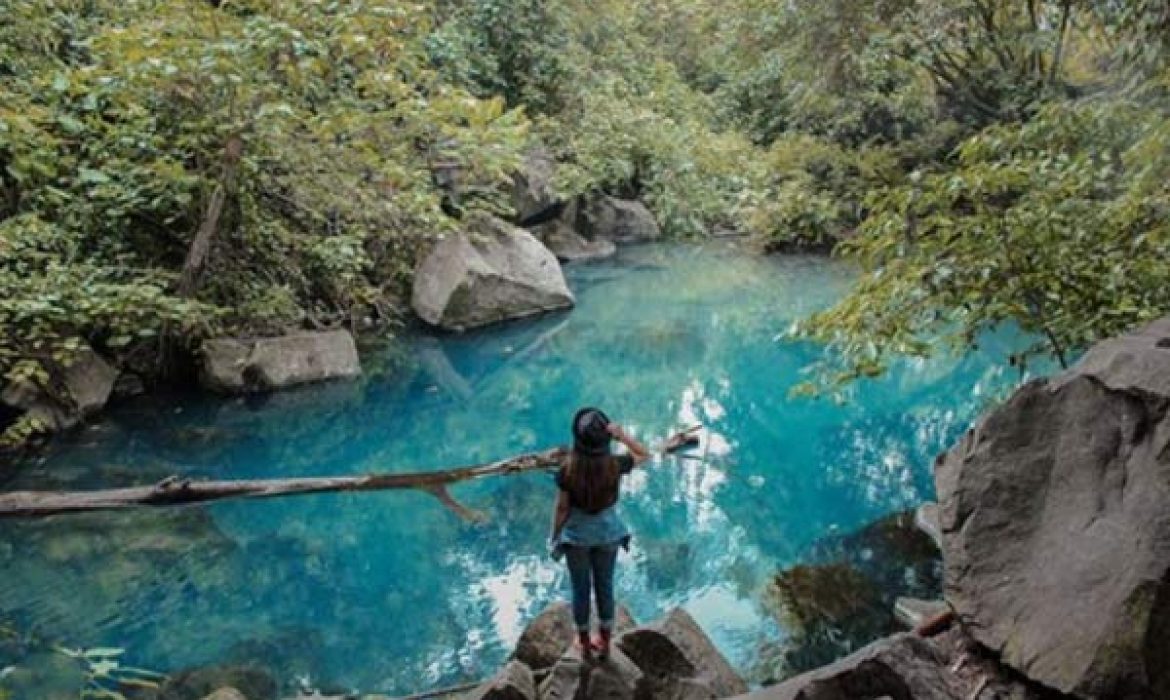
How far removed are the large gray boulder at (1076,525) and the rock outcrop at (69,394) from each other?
674 cm

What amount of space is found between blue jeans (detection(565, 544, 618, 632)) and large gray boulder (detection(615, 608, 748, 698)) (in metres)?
0.18

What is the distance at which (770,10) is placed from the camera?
930cm

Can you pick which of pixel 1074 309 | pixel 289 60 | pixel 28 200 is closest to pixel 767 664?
pixel 1074 309

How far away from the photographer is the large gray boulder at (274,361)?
8.41 m

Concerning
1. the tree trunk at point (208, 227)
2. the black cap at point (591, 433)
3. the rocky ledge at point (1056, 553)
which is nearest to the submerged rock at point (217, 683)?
the black cap at point (591, 433)

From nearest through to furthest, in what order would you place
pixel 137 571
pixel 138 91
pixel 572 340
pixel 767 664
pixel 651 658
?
pixel 651 658, pixel 767 664, pixel 137 571, pixel 138 91, pixel 572 340

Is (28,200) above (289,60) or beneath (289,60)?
beneath

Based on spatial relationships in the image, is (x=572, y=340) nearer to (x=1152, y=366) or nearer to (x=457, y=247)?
(x=457, y=247)

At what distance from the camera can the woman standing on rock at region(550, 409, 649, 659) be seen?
3.18m

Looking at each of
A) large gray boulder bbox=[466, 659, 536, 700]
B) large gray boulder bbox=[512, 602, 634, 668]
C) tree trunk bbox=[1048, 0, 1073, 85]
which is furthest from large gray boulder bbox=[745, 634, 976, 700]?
tree trunk bbox=[1048, 0, 1073, 85]

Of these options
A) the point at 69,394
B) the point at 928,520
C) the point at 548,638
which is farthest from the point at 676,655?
the point at 69,394

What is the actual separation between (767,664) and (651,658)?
129 centimetres

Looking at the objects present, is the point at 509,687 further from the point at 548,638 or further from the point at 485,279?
the point at 485,279

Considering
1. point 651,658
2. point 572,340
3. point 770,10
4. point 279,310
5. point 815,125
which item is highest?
point 770,10
